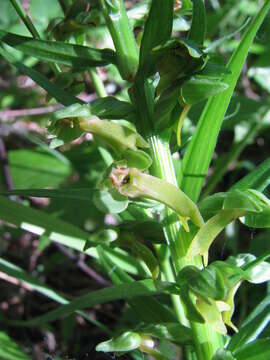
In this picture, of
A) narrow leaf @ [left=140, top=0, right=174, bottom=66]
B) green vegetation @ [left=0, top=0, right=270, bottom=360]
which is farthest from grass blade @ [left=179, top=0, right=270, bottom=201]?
narrow leaf @ [left=140, top=0, right=174, bottom=66]

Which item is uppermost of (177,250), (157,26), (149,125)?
(157,26)

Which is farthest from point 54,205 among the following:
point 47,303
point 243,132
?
point 243,132

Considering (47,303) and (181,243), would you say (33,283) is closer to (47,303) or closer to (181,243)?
(181,243)

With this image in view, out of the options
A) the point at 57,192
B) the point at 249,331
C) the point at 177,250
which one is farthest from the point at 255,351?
the point at 57,192

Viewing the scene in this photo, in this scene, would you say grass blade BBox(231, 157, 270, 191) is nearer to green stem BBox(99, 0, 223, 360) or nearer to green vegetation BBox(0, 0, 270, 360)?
green vegetation BBox(0, 0, 270, 360)

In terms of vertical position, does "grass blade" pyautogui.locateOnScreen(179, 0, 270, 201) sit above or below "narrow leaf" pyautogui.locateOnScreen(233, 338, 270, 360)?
above

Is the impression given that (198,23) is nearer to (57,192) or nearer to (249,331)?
(57,192)

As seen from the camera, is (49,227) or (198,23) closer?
(198,23)

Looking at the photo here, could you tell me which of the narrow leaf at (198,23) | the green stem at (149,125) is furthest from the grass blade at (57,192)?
the narrow leaf at (198,23)
